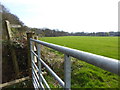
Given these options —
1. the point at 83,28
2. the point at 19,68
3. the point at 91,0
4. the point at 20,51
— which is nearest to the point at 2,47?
the point at 20,51

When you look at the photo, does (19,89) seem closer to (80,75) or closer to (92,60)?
(80,75)

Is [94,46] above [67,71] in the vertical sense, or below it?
below

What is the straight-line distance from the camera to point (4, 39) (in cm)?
382

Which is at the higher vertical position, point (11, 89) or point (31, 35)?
point (31, 35)

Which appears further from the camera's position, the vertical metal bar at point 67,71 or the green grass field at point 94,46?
the green grass field at point 94,46

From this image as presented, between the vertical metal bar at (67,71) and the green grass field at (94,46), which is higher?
the vertical metal bar at (67,71)

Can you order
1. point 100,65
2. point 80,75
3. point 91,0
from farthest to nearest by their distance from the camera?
point 91,0
point 80,75
point 100,65

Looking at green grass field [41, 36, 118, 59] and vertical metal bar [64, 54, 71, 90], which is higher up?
vertical metal bar [64, 54, 71, 90]

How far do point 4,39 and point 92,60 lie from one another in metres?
3.97

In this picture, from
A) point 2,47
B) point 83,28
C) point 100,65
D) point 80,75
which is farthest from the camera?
point 83,28

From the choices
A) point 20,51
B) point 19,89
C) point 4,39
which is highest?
point 4,39

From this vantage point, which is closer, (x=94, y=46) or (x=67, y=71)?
(x=67, y=71)

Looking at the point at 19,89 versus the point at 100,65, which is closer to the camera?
the point at 100,65

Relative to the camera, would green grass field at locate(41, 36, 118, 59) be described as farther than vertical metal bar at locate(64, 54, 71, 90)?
Yes
